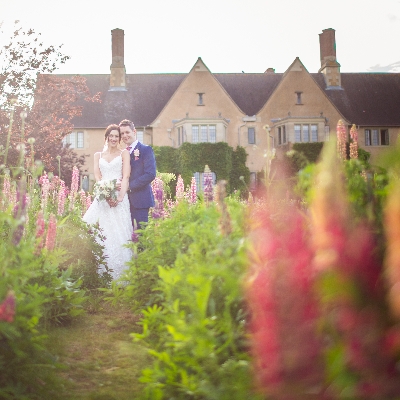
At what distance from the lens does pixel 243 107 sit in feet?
123

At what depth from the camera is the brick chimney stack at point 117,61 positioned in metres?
39.0

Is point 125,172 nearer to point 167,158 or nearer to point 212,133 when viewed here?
point 167,158

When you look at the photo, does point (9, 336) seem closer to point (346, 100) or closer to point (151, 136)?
point (151, 136)

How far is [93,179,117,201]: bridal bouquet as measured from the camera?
7465mm

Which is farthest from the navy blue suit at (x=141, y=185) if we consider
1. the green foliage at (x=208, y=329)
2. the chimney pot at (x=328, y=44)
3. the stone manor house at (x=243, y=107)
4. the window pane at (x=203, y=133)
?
the chimney pot at (x=328, y=44)

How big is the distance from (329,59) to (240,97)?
821cm

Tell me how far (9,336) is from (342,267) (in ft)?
5.93

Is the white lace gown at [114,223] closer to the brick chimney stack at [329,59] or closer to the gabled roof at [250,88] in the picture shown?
the gabled roof at [250,88]

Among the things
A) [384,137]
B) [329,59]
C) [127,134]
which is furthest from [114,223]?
[329,59]

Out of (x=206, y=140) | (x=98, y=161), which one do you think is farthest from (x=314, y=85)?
(x=98, y=161)

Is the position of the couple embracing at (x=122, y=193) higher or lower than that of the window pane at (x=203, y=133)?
lower

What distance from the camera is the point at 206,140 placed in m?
34.6

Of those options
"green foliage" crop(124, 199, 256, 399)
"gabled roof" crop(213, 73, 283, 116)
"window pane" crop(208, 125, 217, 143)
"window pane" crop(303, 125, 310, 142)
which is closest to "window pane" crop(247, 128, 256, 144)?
"gabled roof" crop(213, 73, 283, 116)

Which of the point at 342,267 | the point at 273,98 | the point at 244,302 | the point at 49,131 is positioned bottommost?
the point at 244,302
